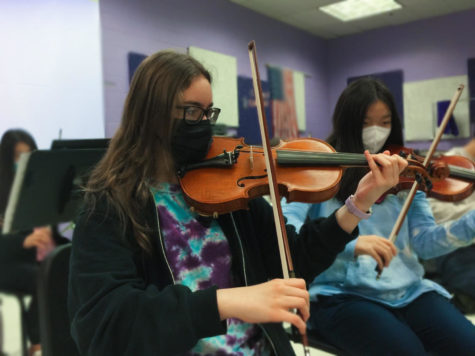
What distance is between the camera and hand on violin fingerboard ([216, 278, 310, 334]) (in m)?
0.57

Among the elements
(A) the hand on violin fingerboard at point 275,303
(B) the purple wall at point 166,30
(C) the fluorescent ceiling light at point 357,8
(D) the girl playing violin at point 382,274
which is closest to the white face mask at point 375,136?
(D) the girl playing violin at point 382,274

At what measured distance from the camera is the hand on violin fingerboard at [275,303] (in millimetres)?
566

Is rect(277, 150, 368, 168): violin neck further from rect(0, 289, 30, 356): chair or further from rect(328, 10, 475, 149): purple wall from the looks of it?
rect(0, 289, 30, 356): chair

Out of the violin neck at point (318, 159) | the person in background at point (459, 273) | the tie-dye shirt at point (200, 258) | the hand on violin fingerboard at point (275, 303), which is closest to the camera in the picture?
the hand on violin fingerboard at point (275, 303)

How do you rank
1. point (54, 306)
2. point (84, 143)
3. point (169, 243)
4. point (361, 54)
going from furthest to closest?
1. point (84, 143)
2. point (361, 54)
3. point (54, 306)
4. point (169, 243)

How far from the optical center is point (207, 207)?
82 cm

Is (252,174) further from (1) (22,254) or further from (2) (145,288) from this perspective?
(1) (22,254)

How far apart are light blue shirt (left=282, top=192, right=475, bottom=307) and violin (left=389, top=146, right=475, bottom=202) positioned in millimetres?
60

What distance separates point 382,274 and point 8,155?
136 cm

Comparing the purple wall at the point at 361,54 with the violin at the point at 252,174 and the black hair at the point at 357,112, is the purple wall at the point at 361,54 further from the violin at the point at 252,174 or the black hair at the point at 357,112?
the violin at the point at 252,174

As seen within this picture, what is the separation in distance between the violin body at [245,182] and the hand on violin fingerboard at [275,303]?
0.26 metres

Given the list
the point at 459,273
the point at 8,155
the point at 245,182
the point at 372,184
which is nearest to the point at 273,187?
the point at 245,182

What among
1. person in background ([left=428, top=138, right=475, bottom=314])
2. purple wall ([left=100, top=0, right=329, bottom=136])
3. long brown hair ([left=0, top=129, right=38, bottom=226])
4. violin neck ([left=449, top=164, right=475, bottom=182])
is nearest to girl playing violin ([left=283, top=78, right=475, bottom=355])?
violin neck ([left=449, top=164, right=475, bottom=182])

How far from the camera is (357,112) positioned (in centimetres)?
100
